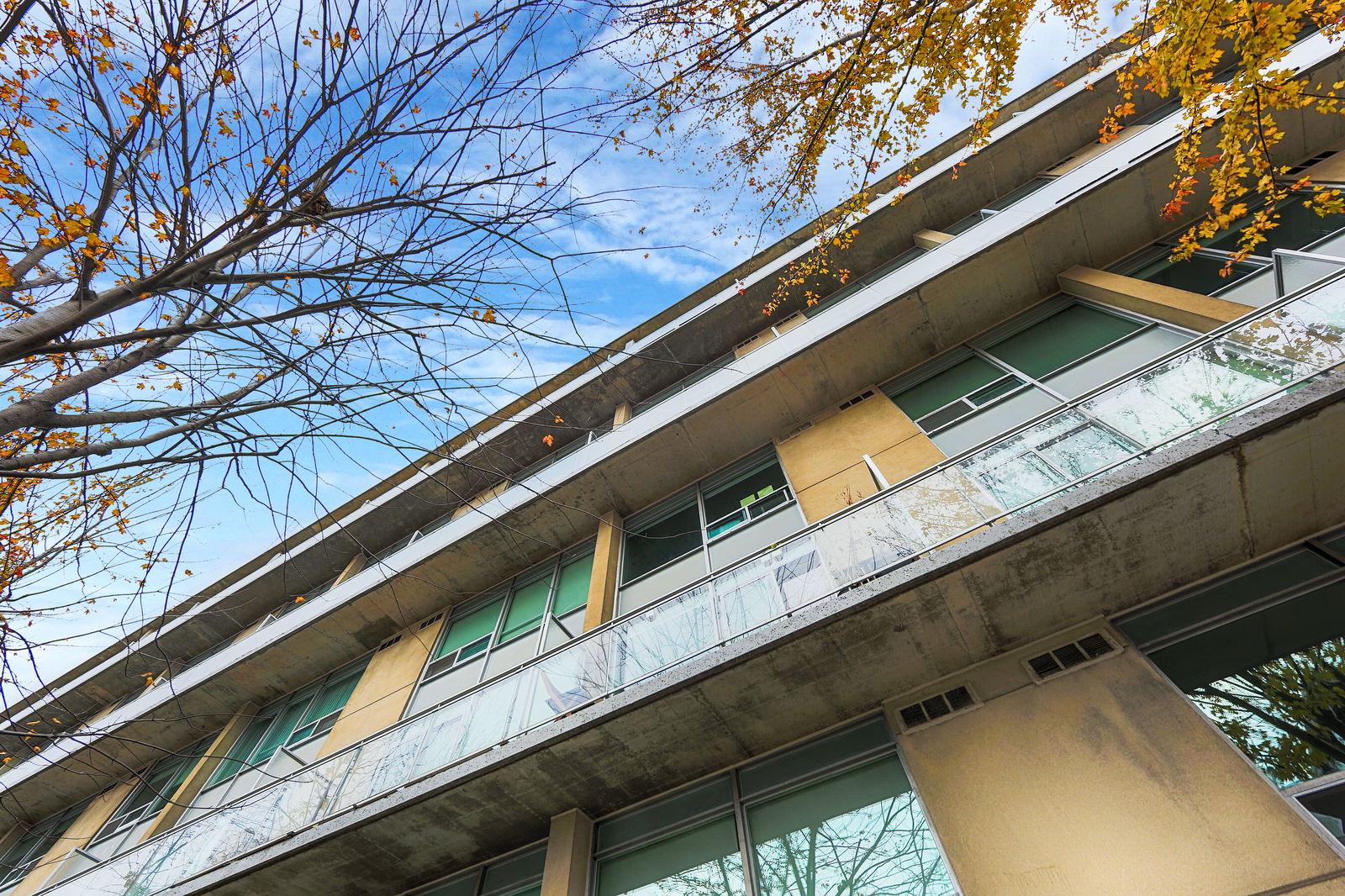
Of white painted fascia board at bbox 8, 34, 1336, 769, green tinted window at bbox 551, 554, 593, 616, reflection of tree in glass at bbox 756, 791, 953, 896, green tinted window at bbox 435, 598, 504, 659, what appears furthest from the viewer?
green tinted window at bbox 435, 598, 504, 659

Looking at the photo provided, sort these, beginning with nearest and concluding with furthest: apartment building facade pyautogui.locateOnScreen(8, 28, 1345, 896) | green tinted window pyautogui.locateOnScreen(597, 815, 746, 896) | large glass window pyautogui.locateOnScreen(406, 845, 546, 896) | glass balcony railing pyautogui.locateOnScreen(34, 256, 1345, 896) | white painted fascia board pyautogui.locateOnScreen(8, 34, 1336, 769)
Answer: apartment building facade pyautogui.locateOnScreen(8, 28, 1345, 896)
glass balcony railing pyautogui.locateOnScreen(34, 256, 1345, 896)
green tinted window pyautogui.locateOnScreen(597, 815, 746, 896)
large glass window pyautogui.locateOnScreen(406, 845, 546, 896)
white painted fascia board pyautogui.locateOnScreen(8, 34, 1336, 769)

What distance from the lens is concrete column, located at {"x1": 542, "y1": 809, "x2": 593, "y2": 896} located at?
19.8 ft

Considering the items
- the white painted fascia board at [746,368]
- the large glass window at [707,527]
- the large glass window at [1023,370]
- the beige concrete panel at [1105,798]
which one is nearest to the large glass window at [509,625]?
the large glass window at [707,527]

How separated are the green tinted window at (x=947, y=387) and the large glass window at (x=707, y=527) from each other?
7.81 ft

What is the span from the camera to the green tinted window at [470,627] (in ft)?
35.9

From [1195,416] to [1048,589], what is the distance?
2053mm

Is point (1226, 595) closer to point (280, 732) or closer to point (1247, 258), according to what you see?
point (1247, 258)

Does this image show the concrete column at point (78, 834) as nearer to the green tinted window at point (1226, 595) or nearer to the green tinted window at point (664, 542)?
the green tinted window at point (664, 542)

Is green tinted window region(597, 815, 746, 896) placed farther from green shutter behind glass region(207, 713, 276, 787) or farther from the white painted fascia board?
green shutter behind glass region(207, 713, 276, 787)

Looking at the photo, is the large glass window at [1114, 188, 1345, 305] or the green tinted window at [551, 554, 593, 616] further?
the green tinted window at [551, 554, 593, 616]

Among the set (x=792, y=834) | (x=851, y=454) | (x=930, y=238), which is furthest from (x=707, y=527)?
(x=930, y=238)

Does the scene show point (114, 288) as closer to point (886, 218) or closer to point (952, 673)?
point (952, 673)

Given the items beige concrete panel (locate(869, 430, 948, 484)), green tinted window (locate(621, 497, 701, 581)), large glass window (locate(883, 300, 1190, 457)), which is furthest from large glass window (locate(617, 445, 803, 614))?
large glass window (locate(883, 300, 1190, 457))

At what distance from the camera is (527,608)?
1080 centimetres
